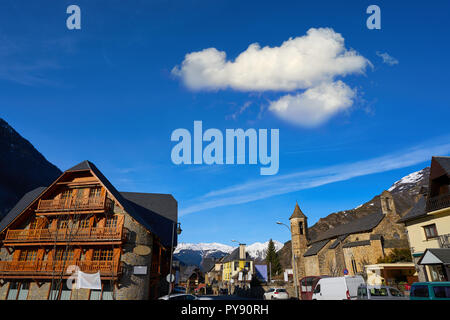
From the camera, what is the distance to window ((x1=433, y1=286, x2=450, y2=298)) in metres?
13.6

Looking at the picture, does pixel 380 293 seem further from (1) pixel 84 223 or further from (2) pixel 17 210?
(2) pixel 17 210

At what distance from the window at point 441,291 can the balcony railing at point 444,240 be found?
46.0 ft

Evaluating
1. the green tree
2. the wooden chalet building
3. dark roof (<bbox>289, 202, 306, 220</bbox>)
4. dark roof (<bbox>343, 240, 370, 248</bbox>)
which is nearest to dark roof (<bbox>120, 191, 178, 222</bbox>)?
the wooden chalet building

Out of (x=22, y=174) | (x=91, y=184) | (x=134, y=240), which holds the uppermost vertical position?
(x=22, y=174)

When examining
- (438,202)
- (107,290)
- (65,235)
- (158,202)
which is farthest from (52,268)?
(438,202)

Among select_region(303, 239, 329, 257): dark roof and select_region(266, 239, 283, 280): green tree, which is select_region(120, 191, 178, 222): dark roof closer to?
select_region(303, 239, 329, 257): dark roof

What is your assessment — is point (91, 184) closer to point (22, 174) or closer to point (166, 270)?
point (166, 270)

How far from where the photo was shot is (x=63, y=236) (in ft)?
91.1

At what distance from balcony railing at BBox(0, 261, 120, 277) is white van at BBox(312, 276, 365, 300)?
59.8 feet

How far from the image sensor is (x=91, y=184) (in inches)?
1179

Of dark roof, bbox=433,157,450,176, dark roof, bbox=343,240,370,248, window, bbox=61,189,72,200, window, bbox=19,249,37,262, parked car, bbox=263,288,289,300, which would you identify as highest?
dark roof, bbox=433,157,450,176

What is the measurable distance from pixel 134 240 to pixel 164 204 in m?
14.9

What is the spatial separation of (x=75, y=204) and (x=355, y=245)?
49354 millimetres

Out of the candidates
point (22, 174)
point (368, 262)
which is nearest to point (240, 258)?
point (368, 262)
